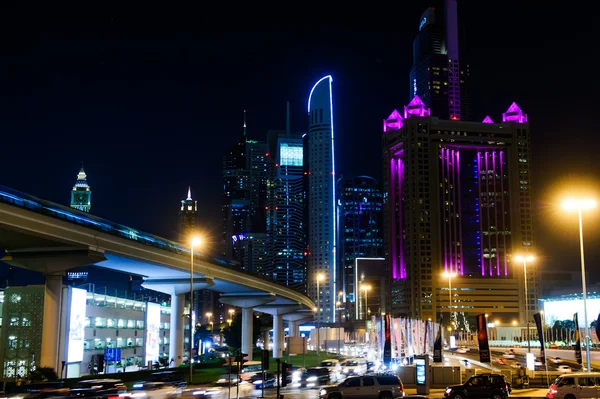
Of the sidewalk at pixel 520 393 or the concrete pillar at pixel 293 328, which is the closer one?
the sidewalk at pixel 520 393

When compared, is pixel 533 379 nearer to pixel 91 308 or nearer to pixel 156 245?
pixel 156 245

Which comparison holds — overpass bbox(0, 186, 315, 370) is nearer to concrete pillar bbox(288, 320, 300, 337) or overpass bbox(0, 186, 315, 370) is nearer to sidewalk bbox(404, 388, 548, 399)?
sidewalk bbox(404, 388, 548, 399)

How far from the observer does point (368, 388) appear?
34.8 metres

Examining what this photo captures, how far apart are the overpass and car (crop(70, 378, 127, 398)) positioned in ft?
37.9

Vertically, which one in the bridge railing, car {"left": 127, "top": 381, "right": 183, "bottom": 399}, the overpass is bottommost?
car {"left": 127, "top": 381, "right": 183, "bottom": 399}

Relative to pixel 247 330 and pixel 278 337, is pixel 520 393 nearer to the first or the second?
pixel 247 330

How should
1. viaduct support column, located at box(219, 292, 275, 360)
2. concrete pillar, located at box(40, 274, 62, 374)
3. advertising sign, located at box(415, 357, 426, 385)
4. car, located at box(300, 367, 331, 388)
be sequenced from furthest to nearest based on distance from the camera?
viaduct support column, located at box(219, 292, 275, 360), car, located at box(300, 367, 331, 388), concrete pillar, located at box(40, 274, 62, 374), advertising sign, located at box(415, 357, 426, 385)

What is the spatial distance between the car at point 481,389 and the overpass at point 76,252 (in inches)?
1026

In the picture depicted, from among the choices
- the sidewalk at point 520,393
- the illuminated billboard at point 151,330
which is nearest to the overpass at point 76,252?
the illuminated billboard at point 151,330

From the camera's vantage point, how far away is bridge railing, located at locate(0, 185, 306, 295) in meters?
41.5

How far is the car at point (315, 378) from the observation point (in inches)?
2024

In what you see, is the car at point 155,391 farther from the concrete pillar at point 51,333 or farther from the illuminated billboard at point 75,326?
the illuminated billboard at point 75,326

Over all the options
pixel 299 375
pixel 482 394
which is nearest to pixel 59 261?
pixel 299 375

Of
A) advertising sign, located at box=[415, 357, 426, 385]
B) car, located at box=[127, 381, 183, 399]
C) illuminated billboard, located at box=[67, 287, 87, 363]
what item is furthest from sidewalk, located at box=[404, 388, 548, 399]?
illuminated billboard, located at box=[67, 287, 87, 363]
